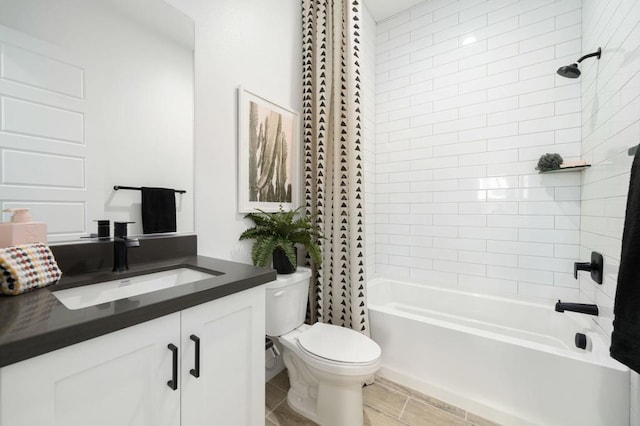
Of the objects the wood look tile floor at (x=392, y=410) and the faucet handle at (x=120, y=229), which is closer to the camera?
the faucet handle at (x=120, y=229)

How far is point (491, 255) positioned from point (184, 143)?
7.62 ft

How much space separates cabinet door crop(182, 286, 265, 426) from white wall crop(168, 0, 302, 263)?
608 millimetres

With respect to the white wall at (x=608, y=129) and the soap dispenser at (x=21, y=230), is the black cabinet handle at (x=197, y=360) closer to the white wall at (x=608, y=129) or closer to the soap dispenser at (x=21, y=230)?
the soap dispenser at (x=21, y=230)

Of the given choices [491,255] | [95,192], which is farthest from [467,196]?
[95,192]

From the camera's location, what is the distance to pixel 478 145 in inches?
85.6

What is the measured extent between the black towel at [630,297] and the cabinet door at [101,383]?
4.35 feet

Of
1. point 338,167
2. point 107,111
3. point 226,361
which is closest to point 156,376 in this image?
point 226,361

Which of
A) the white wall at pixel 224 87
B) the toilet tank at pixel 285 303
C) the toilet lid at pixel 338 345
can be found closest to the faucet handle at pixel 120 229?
the white wall at pixel 224 87

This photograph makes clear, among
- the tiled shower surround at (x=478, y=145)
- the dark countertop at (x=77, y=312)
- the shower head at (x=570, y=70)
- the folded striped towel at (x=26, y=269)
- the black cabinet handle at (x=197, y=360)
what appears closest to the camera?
the dark countertop at (x=77, y=312)

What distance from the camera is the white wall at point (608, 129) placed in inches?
44.9

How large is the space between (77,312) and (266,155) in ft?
4.28

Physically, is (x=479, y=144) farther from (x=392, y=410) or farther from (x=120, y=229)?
(x=120, y=229)

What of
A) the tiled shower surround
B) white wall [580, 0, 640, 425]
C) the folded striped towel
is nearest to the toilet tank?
the folded striped towel

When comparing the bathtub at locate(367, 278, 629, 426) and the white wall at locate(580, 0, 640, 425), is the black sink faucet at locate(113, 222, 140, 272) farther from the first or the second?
the white wall at locate(580, 0, 640, 425)
